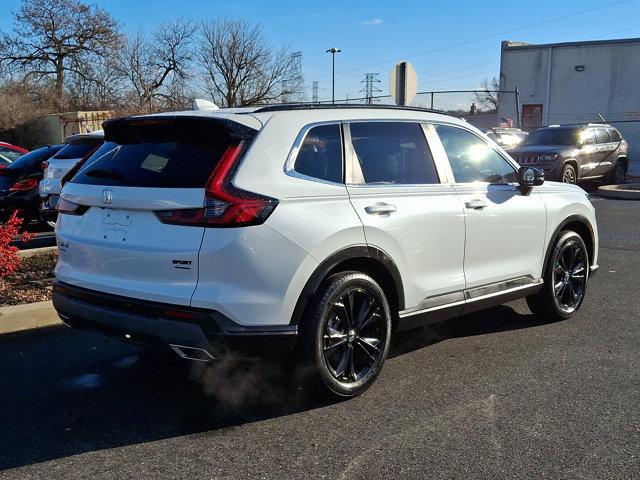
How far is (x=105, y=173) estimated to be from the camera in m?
3.93

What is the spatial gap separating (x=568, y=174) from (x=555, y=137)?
4.94ft

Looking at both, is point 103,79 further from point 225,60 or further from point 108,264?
point 108,264

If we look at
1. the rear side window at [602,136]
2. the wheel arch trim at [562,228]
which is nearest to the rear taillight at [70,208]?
the wheel arch trim at [562,228]

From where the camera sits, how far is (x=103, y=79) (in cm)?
4084

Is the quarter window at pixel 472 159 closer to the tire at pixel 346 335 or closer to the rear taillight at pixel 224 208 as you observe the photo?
the tire at pixel 346 335

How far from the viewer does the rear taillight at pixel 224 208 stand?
3416 mm

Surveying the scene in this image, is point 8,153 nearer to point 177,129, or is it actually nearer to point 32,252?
point 32,252

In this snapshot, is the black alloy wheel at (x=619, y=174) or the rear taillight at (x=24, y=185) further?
the black alloy wheel at (x=619, y=174)

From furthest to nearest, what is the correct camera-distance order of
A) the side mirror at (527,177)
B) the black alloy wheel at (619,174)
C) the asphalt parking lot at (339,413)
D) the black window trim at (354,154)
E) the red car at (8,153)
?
1. the black alloy wheel at (619,174)
2. the red car at (8,153)
3. the side mirror at (527,177)
4. the black window trim at (354,154)
5. the asphalt parking lot at (339,413)

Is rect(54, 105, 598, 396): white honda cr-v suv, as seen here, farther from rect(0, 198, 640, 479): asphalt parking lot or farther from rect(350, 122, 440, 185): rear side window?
rect(0, 198, 640, 479): asphalt parking lot

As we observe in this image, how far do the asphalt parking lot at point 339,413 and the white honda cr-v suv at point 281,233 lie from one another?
1.35ft

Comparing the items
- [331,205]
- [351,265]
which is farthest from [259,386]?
[331,205]

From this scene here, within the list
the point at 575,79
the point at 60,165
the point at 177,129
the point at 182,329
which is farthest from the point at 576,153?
the point at 575,79

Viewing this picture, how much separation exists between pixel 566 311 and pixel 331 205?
303 centimetres
